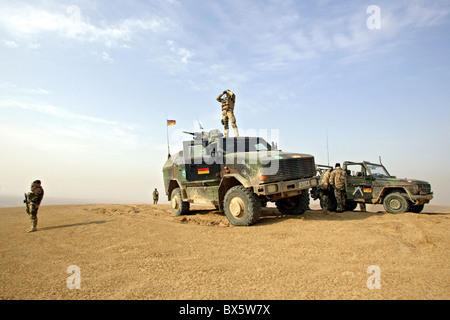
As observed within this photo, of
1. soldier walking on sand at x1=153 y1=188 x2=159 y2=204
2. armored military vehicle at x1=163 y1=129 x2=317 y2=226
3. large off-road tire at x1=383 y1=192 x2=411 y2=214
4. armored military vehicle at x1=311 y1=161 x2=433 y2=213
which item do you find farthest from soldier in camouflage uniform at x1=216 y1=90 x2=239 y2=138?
soldier walking on sand at x1=153 y1=188 x2=159 y2=204

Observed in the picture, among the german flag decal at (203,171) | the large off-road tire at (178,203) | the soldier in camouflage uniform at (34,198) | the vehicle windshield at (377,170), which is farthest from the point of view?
the vehicle windshield at (377,170)

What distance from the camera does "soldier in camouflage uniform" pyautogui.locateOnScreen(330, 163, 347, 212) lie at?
330 inches

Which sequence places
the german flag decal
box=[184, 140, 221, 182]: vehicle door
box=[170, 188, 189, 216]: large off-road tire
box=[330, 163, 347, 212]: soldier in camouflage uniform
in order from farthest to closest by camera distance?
box=[330, 163, 347, 212]: soldier in camouflage uniform, box=[170, 188, 189, 216]: large off-road tire, the german flag decal, box=[184, 140, 221, 182]: vehicle door

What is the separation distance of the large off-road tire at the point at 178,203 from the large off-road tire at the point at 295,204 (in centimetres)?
291

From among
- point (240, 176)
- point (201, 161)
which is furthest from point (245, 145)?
Result: point (240, 176)

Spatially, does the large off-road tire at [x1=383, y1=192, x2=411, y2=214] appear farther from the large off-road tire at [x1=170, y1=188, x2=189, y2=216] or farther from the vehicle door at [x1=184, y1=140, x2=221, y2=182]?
the large off-road tire at [x1=170, y1=188, x2=189, y2=216]

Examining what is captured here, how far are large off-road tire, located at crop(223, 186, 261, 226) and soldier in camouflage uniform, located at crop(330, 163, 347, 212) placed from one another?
3857 millimetres

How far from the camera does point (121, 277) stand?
2906 mm

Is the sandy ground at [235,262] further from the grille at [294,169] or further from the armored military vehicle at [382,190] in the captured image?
the armored military vehicle at [382,190]

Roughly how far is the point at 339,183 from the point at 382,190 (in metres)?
1.29

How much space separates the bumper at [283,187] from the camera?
546cm

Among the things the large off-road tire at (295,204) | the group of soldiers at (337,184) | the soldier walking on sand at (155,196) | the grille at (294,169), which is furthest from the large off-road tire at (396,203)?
the soldier walking on sand at (155,196)

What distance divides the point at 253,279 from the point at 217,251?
121cm
